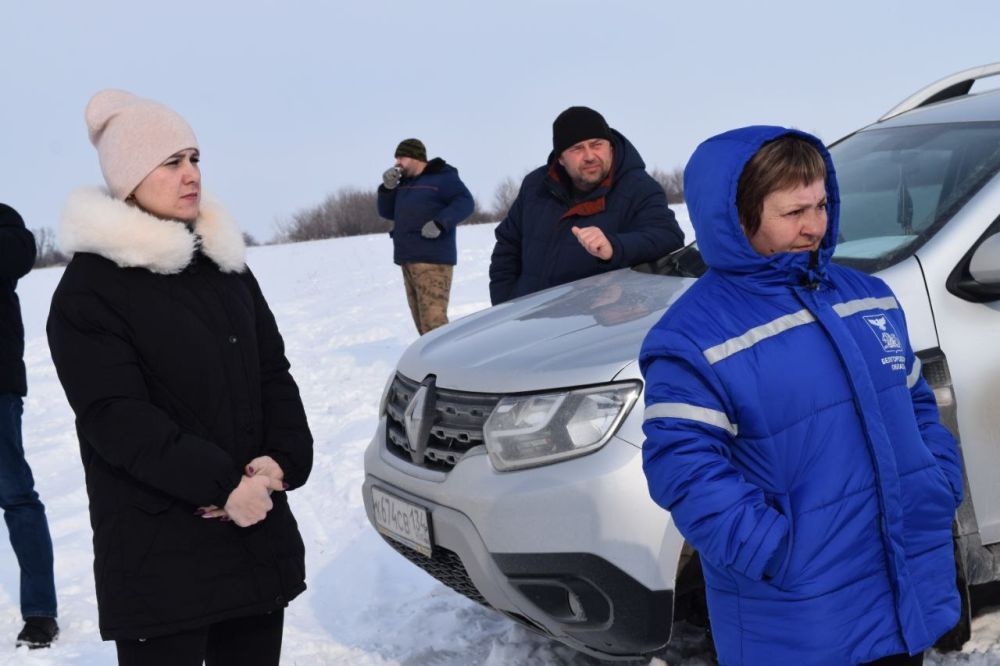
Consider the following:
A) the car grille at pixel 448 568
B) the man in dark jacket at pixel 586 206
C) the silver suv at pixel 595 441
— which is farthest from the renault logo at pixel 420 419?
the man in dark jacket at pixel 586 206

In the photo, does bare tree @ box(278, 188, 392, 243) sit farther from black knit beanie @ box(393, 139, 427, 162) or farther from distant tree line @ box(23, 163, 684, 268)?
black knit beanie @ box(393, 139, 427, 162)

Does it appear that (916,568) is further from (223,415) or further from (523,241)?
(523,241)

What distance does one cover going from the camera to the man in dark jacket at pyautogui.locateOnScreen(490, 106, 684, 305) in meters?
4.26

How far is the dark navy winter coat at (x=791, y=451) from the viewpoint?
73.4 inches

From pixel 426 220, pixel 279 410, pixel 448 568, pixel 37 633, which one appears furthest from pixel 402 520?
pixel 426 220

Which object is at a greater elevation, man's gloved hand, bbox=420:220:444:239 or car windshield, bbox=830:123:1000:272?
car windshield, bbox=830:123:1000:272

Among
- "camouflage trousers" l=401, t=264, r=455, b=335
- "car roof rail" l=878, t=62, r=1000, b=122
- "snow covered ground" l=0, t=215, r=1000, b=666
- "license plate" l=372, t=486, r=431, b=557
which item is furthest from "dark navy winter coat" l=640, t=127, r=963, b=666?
"camouflage trousers" l=401, t=264, r=455, b=335

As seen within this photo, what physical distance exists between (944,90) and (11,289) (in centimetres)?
384

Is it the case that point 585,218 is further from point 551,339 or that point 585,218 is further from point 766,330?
point 766,330

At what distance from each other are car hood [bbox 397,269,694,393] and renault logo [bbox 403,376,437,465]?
59mm

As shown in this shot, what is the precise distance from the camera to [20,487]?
13.7 feet

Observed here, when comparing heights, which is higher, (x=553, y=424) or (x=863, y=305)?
(x=863, y=305)

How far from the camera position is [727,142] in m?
1.98

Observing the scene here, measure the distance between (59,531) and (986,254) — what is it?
4.70 meters
